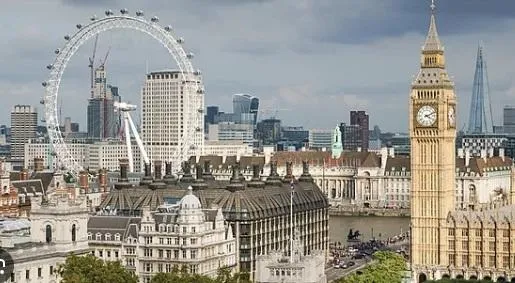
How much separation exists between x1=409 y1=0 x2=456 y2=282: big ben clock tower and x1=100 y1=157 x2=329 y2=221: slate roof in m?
9.47

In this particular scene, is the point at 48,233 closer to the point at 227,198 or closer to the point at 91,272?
the point at 91,272

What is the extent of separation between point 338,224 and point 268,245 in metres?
50.0

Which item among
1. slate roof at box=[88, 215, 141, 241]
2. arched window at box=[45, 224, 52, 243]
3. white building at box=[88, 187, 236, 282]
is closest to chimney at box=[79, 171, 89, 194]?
slate roof at box=[88, 215, 141, 241]

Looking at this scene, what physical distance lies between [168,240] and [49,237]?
889 centimetres

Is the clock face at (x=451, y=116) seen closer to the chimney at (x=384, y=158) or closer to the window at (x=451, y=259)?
the window at (x=451, y=259)

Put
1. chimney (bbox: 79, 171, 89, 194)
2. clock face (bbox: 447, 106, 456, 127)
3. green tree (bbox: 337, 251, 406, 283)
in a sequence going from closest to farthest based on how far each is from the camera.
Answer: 1. green tree (bbox: 337, 251, 406, 283)
2. clock face (bbox: 447, 106, 456, 127)
3. chimney (bbox: 79, 171, 89, 194)

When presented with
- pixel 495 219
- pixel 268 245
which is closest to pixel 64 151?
pixel 268 245

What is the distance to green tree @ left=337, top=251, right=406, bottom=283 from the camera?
68.4 m

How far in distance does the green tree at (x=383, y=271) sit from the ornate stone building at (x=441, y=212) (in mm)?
4121

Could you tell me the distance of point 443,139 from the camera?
3255 inches

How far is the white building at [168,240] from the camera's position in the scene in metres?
67.3

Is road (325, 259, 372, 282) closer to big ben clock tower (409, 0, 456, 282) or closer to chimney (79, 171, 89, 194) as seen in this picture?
big ben clock tower (409, 0, 456, 282)

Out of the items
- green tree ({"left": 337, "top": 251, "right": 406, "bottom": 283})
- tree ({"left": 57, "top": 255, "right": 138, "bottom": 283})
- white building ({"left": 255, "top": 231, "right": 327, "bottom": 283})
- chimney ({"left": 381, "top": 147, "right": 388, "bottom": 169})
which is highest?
chimney ({"left": 381, "top": 147, "right": 388, "bottom": 169})

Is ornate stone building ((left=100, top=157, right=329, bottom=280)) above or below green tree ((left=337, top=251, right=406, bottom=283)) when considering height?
above
